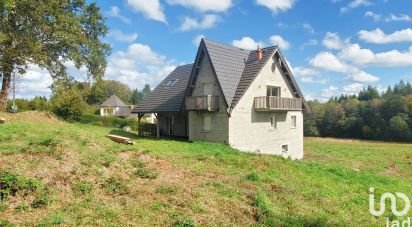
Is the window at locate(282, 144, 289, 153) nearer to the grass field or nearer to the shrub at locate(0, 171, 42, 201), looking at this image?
the grass field

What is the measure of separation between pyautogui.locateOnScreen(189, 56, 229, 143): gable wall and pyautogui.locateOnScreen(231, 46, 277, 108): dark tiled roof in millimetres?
1300

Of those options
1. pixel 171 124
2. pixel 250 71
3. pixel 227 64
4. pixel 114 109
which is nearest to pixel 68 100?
pixel 171 124

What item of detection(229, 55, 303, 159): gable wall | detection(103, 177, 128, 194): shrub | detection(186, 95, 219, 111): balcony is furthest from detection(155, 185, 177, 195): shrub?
detection(186, 95, 219, 111): balcony

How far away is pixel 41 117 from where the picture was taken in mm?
26406

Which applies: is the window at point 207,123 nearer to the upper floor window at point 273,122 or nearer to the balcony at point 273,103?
the balcony at point 273,103

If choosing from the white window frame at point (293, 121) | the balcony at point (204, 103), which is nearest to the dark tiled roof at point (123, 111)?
the white window frame at point (293, 121)

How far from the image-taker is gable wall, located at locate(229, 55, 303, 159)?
24984 mm

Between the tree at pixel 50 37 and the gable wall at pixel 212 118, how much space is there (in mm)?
11397

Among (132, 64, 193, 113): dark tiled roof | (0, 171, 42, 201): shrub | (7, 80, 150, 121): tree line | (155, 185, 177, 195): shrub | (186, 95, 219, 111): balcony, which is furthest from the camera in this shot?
(7, 80, 150, 121): tree line

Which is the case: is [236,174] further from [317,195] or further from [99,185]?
[99,185]

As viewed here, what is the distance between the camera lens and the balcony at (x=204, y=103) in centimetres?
2480

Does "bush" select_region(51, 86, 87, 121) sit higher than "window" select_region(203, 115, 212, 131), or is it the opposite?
"bush" select_region(51, 86, 87, 121)

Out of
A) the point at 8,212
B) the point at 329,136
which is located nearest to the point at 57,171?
the point at 8,212

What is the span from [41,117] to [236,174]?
20056 mm
